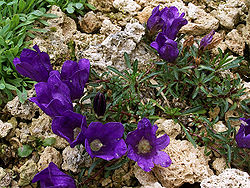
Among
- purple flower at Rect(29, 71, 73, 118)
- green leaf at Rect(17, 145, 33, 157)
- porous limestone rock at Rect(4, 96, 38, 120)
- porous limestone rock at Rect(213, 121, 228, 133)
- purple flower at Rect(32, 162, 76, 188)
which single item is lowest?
green leaf at Rect(17, 145, 33, 157)

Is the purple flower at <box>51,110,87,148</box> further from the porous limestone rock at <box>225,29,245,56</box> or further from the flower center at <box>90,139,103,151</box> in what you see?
the porous limestone rock at <box>225,29,245,56</box>

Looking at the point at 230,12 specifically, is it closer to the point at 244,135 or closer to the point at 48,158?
the point at 244,135

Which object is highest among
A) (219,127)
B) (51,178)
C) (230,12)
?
(230,12)

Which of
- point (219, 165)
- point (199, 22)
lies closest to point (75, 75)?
point (219, 165)

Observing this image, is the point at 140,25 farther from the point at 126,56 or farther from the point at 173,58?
the point at 173,58

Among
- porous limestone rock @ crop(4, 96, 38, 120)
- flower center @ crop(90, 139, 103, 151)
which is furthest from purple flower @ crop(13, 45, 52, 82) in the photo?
flower center @ crop(90, 139, 103, 151)

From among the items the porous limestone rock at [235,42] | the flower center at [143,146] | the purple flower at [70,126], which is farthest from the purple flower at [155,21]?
the purple flower at [70,126]
